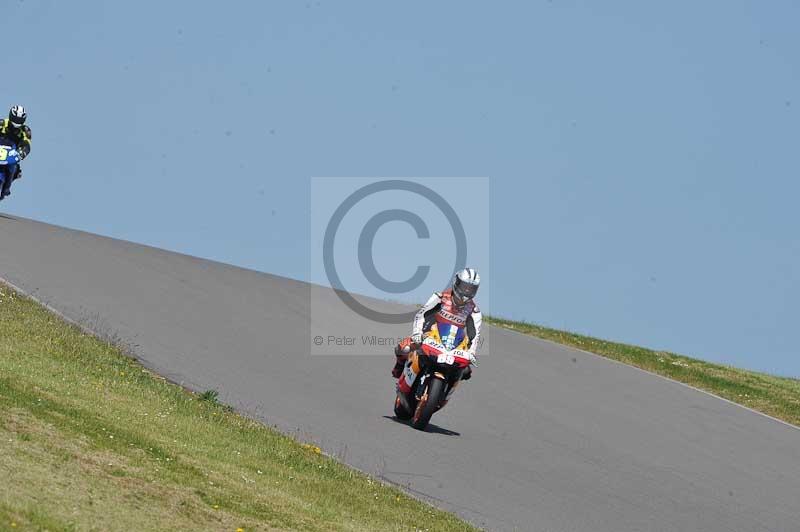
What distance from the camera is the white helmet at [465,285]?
16.2 meters

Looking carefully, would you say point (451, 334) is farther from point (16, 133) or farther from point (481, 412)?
point (16, 133)

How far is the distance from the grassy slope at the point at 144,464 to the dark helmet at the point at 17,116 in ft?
47.2

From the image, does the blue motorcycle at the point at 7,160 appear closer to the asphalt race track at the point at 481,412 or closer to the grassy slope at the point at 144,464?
the asphalt race track at the point at 481,412

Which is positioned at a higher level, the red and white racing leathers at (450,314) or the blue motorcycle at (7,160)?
the blue motorcycle at (7,160)

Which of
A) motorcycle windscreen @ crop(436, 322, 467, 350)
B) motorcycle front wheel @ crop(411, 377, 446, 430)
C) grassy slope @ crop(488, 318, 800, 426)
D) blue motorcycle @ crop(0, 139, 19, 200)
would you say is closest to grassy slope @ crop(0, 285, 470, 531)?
motorcycle front wheel @ crop(411, 377, 446, 430)

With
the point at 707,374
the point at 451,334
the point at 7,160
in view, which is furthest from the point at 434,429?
the point at 7,160

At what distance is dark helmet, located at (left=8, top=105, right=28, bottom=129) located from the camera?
28578 millimetres

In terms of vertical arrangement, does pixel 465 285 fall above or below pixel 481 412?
above

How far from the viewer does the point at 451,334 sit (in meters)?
16.4

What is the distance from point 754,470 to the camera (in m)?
17.6

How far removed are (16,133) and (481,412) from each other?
48.7ft

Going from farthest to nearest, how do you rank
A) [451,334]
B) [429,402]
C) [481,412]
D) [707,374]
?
1. [707,374]
2. [481,412]
3. [451,334]
4. [429,402]

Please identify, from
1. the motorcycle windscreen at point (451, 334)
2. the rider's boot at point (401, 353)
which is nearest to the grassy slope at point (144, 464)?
the rider's boot at point (401, 353)

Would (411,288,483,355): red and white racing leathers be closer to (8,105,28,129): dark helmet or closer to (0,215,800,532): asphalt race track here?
(0,215,800,532): asphalt race track
